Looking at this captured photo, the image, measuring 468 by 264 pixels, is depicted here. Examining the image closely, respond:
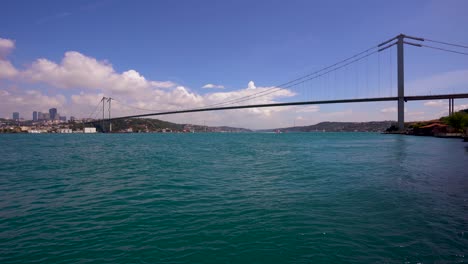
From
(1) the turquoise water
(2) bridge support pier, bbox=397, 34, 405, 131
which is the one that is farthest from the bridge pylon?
(1) the turquoise water

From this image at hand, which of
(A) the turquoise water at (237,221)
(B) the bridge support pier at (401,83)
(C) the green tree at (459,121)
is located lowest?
(A) the turquoise water at (237,221)

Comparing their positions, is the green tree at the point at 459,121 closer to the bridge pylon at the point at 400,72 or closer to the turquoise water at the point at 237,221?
the bridge pylon at the point at 400,72

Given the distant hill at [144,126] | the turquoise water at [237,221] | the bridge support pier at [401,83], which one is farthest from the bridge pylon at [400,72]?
the distant hill at [144,126]

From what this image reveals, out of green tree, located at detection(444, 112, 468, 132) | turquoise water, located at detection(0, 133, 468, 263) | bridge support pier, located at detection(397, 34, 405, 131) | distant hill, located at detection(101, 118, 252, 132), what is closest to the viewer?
turquoise water, located at detection(0, 133, 468, 263)

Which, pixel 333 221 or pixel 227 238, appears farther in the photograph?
pixel 333 221

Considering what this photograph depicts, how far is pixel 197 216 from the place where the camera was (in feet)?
19.5

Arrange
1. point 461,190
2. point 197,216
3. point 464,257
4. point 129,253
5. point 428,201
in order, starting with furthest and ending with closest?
point 461,190 → point 428,201 → point 197,216 → point 129,253 → point 464,257

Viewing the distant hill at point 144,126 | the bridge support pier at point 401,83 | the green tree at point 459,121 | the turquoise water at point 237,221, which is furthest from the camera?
the distant hill at point 144,126

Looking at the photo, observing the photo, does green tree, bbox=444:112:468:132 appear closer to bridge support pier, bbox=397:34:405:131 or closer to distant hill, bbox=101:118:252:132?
bridge support pier, bbox=397:34:405:131

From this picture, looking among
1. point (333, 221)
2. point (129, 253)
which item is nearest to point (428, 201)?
point (333, 221)

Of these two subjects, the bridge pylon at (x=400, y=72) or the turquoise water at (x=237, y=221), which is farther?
the bridge pylon at (x=400, y=72)

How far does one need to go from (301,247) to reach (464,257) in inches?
90.5

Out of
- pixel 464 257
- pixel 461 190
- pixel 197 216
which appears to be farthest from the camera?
pixel 461 190

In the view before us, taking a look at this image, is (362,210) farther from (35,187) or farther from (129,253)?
(35,187)
